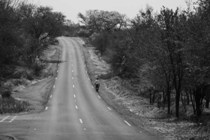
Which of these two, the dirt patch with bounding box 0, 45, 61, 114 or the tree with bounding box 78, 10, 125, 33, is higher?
the tree with bounding box 78, 10, 125, 33

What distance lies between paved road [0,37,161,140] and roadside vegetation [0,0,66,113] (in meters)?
3.84

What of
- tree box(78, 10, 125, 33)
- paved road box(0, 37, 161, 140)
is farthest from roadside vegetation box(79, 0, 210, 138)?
tree box(78, 10, 125, 33)

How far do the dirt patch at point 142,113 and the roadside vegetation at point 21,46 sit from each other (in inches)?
376

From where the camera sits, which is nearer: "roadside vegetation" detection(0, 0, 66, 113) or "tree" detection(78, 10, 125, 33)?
"roadside vegetation" detection(0, 0, 66, 113)

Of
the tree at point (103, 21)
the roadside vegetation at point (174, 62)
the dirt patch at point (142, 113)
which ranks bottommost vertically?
the dirt patch at point (142, 113)

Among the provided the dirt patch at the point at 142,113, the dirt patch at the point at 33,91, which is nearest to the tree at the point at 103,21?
the dirt patch at the point at 33,91

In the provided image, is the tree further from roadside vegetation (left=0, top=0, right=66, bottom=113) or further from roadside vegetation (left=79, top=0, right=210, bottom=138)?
roadside vegetation (left=79, top=0, right=210, bottom=138)

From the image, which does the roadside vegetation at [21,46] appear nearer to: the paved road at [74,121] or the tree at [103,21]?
the paved road at [74,121]

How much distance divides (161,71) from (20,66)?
119 ft

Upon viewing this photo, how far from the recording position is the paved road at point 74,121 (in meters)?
23.1

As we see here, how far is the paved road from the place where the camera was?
23078mm

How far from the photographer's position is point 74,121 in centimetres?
2980

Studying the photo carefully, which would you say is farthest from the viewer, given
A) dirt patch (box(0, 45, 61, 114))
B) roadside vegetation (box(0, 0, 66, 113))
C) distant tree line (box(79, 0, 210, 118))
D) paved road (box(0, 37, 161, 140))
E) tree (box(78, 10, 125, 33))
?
tree (box(78, 10, 125, 33))

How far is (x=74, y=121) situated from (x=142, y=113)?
940 centimetres
